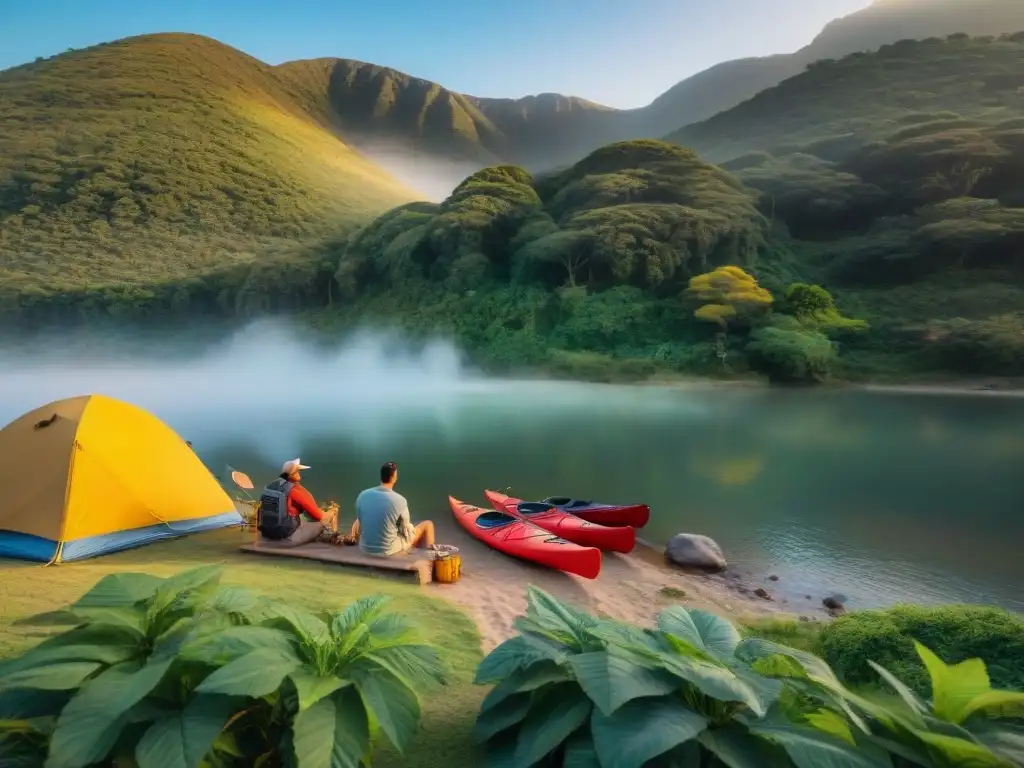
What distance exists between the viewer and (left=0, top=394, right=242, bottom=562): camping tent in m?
7.96

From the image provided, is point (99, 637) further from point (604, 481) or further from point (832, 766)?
point (604, 481)

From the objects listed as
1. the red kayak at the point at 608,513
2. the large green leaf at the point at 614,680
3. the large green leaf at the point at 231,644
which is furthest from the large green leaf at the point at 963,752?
the red kayak at the point at 608,513

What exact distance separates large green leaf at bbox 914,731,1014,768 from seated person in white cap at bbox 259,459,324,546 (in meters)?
7.54

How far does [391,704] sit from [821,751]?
1.70 m

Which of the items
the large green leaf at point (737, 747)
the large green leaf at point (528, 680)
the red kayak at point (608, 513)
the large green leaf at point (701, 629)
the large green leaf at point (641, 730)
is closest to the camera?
the large green leaf at point (641, 730)

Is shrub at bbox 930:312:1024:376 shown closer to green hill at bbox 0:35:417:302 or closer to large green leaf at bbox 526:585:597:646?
large green leaf at bbox 526:585:597:646

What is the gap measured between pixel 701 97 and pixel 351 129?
7945cm

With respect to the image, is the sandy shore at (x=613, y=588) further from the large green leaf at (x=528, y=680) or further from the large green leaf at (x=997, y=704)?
the large green leaf at (x=997, y=704)

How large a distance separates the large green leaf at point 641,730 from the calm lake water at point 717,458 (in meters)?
9.11

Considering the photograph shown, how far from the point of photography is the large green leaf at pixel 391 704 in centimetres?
279

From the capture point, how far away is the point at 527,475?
1784 cm

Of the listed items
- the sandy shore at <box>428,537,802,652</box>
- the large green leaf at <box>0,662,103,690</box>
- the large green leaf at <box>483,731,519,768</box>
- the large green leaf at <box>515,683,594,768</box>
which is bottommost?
the sandy shore at <box>428,537,802,652</box>

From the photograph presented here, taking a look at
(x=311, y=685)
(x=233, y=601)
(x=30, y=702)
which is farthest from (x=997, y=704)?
(x=30, y=702)

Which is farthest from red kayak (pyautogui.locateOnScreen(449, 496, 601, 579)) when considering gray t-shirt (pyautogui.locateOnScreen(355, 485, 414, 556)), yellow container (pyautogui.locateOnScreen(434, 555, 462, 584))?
gray t-shirt (pyautogui.locateOnScreen(355, 485, 414, 556))
